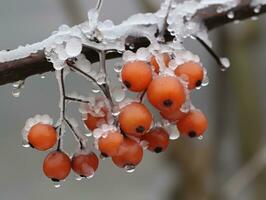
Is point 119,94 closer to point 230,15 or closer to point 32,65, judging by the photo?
point 32,65

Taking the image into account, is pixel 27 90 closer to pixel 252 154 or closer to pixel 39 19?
pixel 39 19

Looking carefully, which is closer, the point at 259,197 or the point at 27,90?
the point at 259,197

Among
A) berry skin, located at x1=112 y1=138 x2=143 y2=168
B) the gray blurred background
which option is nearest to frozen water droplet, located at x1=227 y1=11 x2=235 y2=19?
berry skin, located at x1=112 y1=138 x2=143 y2=168

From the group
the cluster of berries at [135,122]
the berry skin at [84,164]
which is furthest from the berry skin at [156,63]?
the berry skin at [84,164]

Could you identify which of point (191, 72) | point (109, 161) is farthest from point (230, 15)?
point (109, 161)

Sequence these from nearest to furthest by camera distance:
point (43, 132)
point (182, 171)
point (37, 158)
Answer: point (43, 132), point (182, 171), point (37, 158)

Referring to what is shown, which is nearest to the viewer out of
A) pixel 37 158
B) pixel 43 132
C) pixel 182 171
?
pixel 43 132

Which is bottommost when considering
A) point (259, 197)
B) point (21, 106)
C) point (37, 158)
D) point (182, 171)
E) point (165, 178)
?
point (259, 197)

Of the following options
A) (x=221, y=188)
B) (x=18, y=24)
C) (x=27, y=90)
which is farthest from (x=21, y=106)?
(x=221, y=188)
